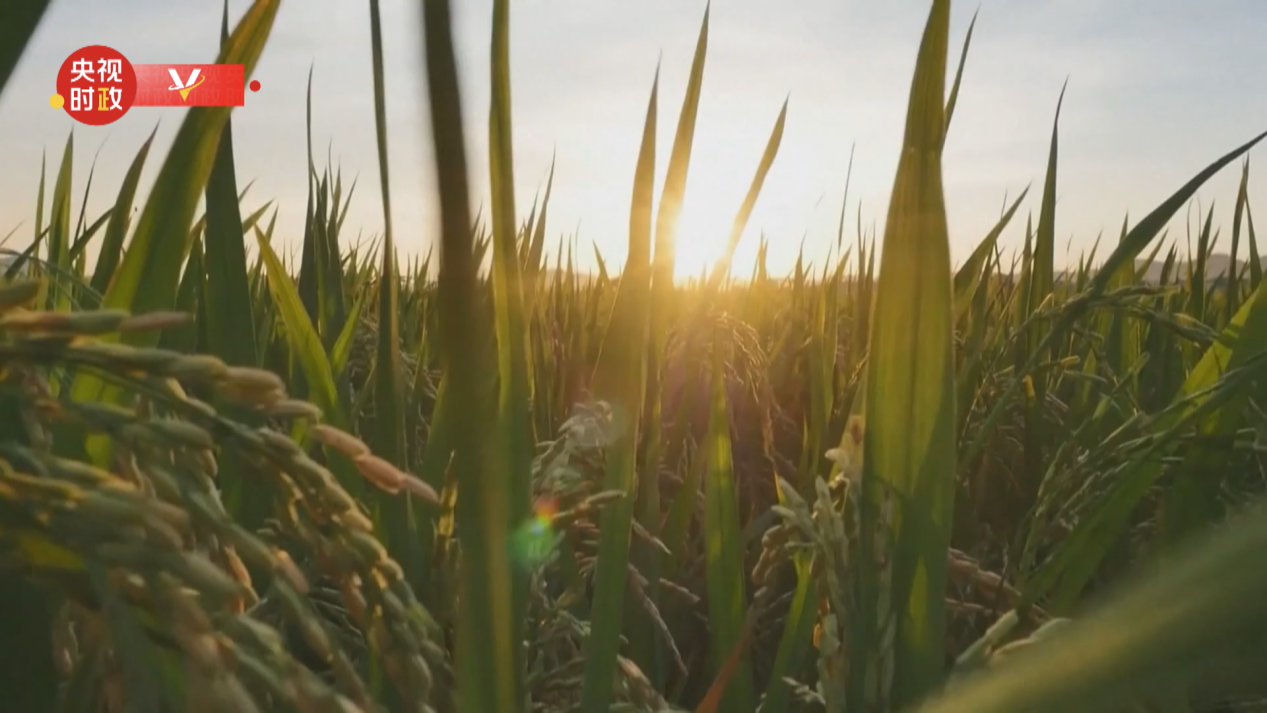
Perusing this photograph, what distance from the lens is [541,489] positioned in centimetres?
83

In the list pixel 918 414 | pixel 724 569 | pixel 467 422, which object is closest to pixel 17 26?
pixel 467 422

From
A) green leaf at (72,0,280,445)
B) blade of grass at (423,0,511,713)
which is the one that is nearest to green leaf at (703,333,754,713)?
blade of grass at (423,0,511,713)

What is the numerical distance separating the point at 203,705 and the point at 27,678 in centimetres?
28

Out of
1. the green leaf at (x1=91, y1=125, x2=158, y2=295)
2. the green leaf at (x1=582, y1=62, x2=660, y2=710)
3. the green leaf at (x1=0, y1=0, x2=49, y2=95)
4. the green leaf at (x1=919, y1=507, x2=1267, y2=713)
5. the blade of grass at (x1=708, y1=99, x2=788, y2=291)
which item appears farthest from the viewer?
the blade of grass at (x1=708, y1=99, x2=788, y2=291)

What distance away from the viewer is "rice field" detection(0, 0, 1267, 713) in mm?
271

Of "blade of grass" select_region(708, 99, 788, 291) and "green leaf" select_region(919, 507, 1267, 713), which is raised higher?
"blade of grass" select_region(708, 99, 788, 291)

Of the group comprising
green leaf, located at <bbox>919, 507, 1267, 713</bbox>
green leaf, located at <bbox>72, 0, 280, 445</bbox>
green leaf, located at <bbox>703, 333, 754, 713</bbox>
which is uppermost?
green leaf, located at <bbox>72, 0, 280, 445</bbox>

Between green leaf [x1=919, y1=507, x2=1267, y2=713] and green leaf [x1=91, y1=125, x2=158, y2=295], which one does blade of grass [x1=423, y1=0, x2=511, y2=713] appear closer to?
green leaf [x1=919, y1=507, x2=1267, y2=713]

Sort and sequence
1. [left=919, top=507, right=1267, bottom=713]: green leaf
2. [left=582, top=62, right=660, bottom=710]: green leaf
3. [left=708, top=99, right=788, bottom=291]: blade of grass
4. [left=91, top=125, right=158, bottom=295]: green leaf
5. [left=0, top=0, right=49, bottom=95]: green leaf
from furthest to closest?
[left=708, top=99, right=788, bottom=291]: blade of grass, [left=91, top=125, right=158, bottom=295]: green leaf, [left=582, top=62, right=660, bottom=710]: green leaf, [left=0, top=0, right=49, bottom=95]: green leaf, [left=919, top=507, right=1267, bottom=713]: green leaf

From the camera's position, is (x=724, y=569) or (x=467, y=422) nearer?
(x=467, y=422)

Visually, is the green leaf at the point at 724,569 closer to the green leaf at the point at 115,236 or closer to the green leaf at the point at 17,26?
the green leaf at the point at 115,236

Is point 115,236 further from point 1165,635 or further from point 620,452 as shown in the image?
point 1165,635

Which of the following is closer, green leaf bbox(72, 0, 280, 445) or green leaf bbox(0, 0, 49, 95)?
green leaf bbox(0, 0, 49, 95)

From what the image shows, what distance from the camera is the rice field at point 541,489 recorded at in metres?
0.27
